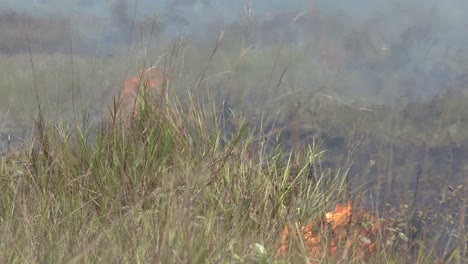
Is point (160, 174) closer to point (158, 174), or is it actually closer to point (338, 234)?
point (158, 174)

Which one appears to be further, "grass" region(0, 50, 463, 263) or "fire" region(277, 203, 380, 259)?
"grass" region(0, 50, 463, 263)

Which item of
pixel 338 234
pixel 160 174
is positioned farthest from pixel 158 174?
pixel 338 234

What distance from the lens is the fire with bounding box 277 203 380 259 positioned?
126 inches

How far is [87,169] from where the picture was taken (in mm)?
4414

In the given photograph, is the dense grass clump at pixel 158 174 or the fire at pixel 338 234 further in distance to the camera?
the dense grass clump at pixel 158 174

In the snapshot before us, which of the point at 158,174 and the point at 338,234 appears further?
the point at 158,174

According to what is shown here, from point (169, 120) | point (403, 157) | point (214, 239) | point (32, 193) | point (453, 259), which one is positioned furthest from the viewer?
point (169, 120)

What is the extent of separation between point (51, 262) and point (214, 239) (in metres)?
0.65

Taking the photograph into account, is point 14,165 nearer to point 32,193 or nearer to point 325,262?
point 32,193

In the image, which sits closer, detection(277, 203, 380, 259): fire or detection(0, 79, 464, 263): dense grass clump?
detection(277, 203, 380, 259): fire

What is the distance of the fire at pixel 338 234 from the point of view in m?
3.21

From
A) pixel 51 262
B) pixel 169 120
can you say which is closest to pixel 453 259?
pixel 51 262

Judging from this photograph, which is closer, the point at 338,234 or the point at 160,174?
the point at 338,234

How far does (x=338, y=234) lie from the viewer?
3.55 metres
